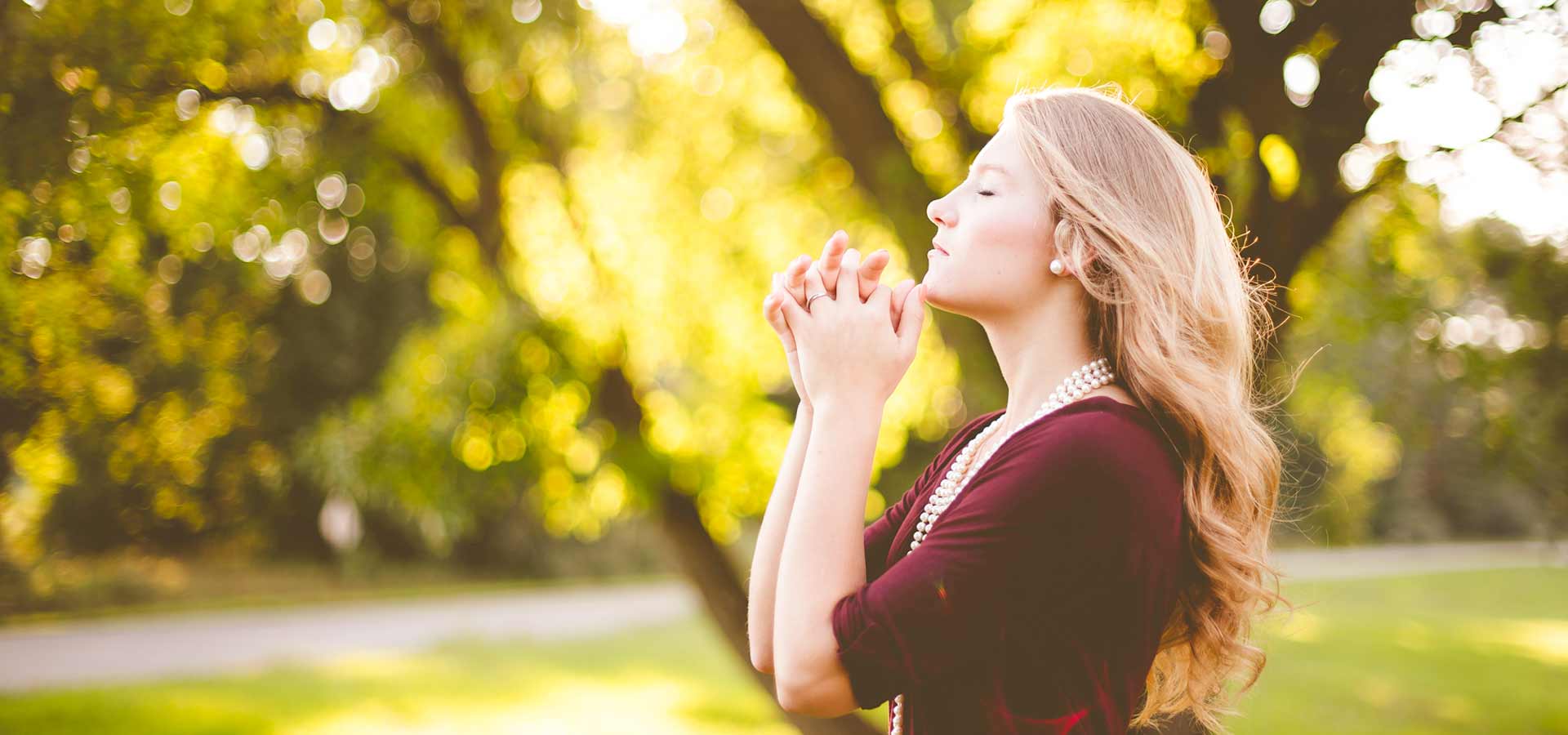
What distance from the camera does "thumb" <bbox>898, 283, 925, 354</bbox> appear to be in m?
1.63

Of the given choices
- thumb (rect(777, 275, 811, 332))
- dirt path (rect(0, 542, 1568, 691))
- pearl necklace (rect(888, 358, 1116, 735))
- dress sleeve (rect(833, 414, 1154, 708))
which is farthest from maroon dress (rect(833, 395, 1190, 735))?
dirt path (rect(0, 542, 1568, 691))

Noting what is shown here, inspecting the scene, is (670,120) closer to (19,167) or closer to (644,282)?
(644,282)

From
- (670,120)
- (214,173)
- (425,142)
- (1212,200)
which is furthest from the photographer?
(670,120)

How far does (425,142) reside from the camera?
17.8ft

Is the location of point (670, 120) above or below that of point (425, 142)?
below

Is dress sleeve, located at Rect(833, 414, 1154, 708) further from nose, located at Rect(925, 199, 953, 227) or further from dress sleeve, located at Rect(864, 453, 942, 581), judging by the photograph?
dress sleeve, located at Rect(864, 453, 942, 581)

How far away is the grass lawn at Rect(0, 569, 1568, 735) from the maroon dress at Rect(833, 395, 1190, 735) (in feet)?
20.4

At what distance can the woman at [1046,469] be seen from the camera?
4.56 feet

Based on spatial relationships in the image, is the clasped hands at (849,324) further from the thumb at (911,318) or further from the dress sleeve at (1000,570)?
the dress sleeve at (1000,570)

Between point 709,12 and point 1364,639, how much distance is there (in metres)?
16.6

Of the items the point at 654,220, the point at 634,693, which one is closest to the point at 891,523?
the point at 654,220

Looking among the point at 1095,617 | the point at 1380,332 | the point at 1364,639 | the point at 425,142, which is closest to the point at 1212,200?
the point at 1095,617

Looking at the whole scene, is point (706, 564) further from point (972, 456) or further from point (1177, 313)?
point (1177, 313)

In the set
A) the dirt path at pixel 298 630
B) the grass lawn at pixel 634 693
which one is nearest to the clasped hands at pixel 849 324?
the grass lawn at pixel 634 693
